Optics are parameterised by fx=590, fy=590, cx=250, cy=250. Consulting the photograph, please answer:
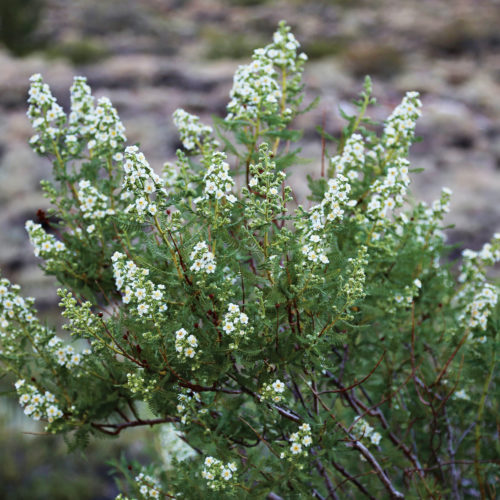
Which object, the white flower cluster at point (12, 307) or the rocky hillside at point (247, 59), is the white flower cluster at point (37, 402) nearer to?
the white flower cluster at point (12, 307)

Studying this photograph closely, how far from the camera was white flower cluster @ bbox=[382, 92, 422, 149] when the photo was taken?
2182mm

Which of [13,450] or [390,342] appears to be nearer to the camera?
[390,342]

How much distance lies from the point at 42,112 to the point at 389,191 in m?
1.27

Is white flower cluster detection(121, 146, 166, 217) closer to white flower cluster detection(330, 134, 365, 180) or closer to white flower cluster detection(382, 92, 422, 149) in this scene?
white flower cluster detection(330, 134, 365, 180)

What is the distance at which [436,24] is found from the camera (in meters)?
20.1

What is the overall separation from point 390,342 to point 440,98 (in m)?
14.1

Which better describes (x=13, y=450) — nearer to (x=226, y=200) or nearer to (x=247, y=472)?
(x=247, y=472)

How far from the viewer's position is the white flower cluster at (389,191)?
6.33ft

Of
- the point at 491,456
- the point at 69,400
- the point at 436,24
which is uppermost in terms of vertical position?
the point at 436,24

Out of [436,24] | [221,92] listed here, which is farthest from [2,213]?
[436,24]

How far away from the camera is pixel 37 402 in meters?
1.92

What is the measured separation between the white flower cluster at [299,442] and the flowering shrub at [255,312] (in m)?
0.01

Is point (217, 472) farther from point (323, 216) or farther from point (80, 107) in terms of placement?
point (80, 107)

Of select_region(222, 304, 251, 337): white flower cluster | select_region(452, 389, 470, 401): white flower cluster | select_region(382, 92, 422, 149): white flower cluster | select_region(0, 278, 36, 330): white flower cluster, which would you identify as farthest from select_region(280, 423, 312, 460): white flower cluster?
select_region(382, 92, 422, 149): white flower cluster
